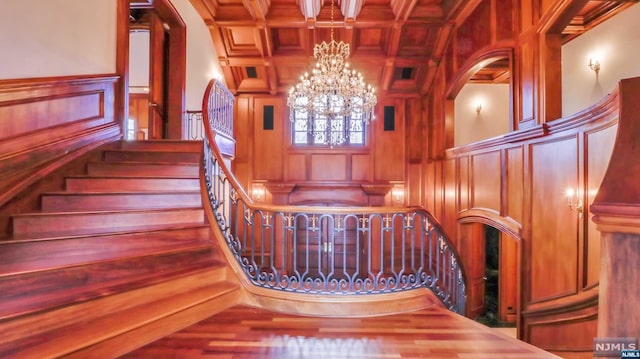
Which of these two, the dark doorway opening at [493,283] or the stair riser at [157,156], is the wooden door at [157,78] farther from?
the dark doorway opening at [493,283]

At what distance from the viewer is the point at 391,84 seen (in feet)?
25.5

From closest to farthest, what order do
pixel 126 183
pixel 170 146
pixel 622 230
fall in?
pixel 622 230, pixel 126 183, pixel 170 146

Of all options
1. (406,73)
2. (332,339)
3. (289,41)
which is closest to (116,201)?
(332,339)

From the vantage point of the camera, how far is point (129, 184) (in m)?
3.17

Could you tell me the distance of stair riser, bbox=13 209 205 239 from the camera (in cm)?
235

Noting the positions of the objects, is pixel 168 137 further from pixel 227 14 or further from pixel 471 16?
pixel 471 16

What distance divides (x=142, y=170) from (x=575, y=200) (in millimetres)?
5000

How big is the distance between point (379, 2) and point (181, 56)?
3993 mm

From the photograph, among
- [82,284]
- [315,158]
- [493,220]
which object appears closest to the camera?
[82,284]

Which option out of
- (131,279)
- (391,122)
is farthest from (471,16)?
(131,279)

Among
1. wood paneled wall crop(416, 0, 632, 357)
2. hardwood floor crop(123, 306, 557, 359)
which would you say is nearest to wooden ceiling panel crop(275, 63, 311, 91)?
wood paneled wall crop(416, 0, 632, 357)

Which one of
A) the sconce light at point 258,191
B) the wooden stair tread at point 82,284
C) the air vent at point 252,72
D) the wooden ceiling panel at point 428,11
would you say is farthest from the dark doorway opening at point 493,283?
the air vent at point 252,72

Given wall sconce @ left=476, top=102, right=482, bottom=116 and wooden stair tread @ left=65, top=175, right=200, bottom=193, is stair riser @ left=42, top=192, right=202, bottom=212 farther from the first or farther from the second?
wall sconce @ left=476, top=102, right=482, bottom=116

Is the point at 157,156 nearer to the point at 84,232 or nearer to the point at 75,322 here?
the point at 84,232
